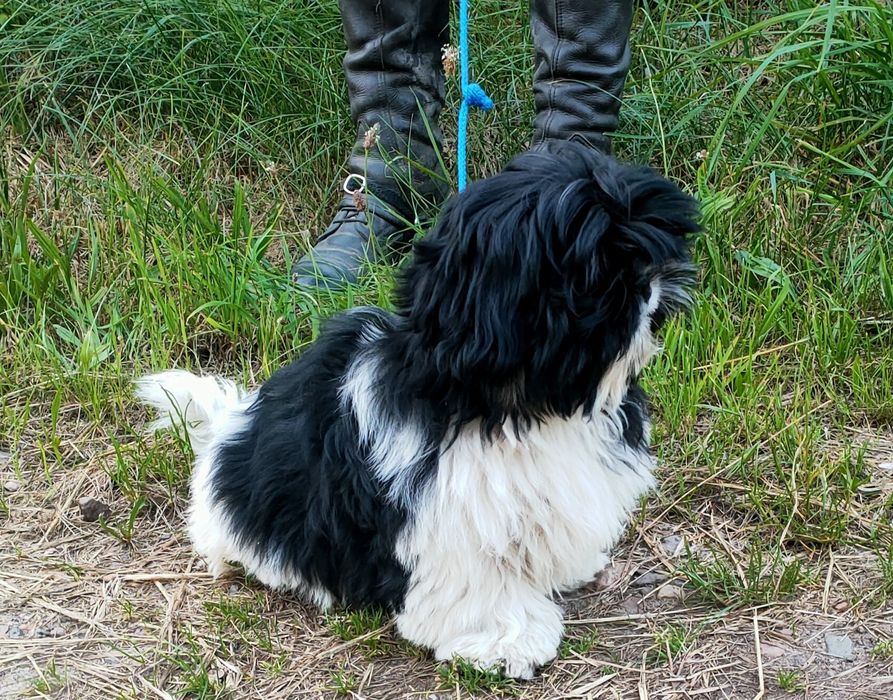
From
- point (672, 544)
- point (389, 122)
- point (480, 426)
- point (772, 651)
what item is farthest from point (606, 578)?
point (389, 122)

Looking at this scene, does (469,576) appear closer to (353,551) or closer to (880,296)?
(353,551)

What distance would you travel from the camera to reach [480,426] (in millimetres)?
1788

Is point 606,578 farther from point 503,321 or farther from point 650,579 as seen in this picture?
point 503,321

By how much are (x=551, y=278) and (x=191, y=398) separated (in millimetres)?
1224

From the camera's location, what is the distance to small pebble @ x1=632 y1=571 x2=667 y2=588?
7.52 feet

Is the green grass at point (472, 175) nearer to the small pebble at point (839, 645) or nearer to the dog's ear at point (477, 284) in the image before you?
the small pebble at point (839, 645)

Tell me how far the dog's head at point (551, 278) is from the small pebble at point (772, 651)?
0.73 m

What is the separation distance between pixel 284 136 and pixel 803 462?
218 cm

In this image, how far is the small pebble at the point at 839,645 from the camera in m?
2.04

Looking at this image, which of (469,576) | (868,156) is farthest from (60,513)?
(868,156)

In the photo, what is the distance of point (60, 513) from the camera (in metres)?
2.61

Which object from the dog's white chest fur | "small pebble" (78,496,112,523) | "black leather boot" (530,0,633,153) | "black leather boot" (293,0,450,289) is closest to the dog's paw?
the dog's white chest fur

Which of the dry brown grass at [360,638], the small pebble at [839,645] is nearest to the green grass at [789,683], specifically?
the dry brown grass at [360,638]

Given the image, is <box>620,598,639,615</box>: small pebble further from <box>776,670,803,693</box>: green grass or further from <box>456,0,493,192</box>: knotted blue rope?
<box>456,0,493,192</box>: knotted blue rope
